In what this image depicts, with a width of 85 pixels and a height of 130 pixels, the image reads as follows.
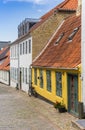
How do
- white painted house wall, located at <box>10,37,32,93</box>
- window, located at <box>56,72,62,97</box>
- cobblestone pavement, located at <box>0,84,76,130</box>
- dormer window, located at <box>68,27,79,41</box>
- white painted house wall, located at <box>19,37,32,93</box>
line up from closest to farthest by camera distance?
cobblestone pavement, located at <box>0,84,76,130</box> < window, located at <box>56,72,62,97</box> < dormer window, located at <box>68,27,79,41</box> < white painted house wall, located at <box>19,37,32,93</box> < white painted house wall, located at <box>10,37,32,93</box>

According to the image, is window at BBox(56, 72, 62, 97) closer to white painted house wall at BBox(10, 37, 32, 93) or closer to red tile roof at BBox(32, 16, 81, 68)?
red tile roof at BBox(32, 16, 81, 68)

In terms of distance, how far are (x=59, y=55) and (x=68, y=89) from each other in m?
4.58

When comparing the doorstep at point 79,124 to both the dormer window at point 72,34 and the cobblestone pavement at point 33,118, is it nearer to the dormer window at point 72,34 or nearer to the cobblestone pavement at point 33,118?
the cobblestone pavement at point 33,118

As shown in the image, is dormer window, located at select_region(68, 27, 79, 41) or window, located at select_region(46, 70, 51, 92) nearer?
dormer window, located at select_region(68, 27, 79, 41)

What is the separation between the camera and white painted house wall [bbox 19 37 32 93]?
33781 mm

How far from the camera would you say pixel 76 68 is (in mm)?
18406

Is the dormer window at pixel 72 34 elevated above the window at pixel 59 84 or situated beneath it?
elevated above

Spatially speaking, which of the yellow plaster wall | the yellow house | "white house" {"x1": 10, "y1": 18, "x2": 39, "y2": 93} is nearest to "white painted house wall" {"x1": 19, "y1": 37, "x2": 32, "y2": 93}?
"white house" {"x1": 10, "y1": 18, "x2": 39, "y2": 93}

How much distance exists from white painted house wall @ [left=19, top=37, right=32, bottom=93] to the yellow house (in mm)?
2508

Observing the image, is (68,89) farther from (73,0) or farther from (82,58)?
(73,0)

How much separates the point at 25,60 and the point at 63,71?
1518 cm

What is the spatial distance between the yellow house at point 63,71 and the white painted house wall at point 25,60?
2.51m

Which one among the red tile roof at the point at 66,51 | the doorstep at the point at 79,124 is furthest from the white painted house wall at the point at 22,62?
the doorstep at the point at 79,124

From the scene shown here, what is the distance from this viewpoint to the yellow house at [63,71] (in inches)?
763
